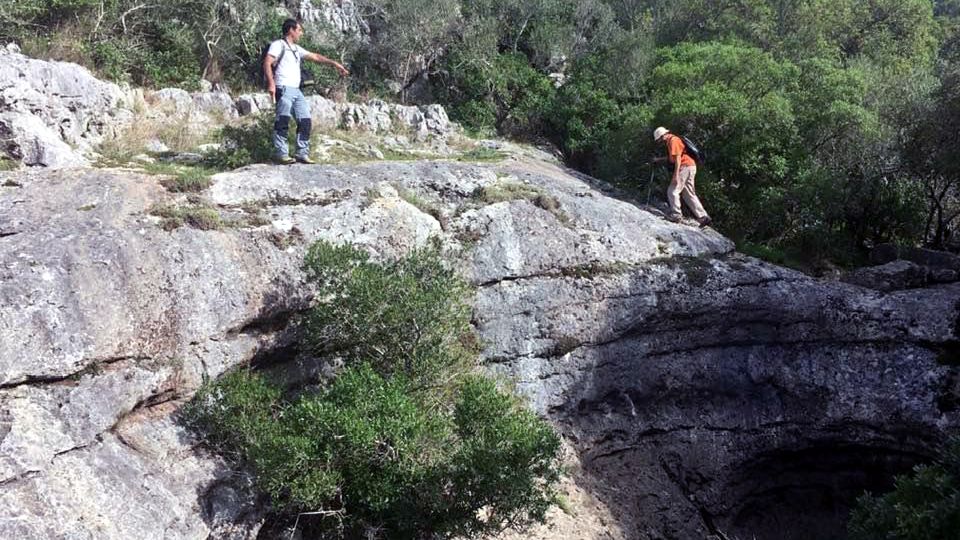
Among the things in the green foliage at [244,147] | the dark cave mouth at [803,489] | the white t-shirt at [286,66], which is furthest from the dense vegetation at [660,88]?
the white t-shirt at [286,66]

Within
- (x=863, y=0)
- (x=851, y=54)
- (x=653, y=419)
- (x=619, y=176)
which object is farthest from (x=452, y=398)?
(x=863, y=0)

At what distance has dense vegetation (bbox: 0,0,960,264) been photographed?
1508 centimetres

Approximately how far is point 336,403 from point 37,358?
316 cm

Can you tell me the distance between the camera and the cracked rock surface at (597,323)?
9.31 metres

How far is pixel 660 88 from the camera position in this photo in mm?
18625

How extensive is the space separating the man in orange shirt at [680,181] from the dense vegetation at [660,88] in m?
1.23

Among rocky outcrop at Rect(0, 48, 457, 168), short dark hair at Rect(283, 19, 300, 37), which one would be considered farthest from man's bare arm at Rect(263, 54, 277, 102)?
rocky outcrop at Rect(0, 48, 457, 168)

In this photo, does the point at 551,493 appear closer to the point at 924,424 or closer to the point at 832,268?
the point at 924,424

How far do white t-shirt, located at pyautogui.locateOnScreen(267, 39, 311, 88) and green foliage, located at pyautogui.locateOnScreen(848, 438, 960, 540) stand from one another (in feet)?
33.1

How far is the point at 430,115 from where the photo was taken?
1828cm

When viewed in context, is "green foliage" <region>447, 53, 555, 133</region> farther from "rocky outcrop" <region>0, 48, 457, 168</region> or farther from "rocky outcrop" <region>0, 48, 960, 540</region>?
"rocky outcrop" <region>0, 48, 960, 540</region>

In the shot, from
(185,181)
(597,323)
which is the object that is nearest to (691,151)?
(597,323)

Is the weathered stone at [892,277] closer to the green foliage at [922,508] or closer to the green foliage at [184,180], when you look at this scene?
the green foliage at [922,508]

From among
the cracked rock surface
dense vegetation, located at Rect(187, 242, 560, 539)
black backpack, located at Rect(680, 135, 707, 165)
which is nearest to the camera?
dense vegetation, located at Rect(187, 242, 560, 539)
